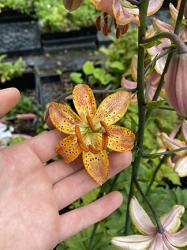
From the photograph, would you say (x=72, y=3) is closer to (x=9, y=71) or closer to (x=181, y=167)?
(x=181, y=167)

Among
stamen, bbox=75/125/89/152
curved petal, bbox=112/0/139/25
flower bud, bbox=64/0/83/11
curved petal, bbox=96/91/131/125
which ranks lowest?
stamen, bbox=75/125/89/152

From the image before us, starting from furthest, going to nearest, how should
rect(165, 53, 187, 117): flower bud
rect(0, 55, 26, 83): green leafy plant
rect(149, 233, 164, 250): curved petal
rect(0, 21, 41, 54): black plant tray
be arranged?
rect(0, 21, 41, 54): black plant tray → rect(0, 55, 26, 83): green leafy plant → rect(149, 233, 164, 250): curved petal → rect(165, 53, 187, 117): flower bud

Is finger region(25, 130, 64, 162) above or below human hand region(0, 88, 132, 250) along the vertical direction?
above

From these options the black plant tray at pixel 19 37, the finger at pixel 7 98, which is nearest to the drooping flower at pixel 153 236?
the finger at pixel 7 98

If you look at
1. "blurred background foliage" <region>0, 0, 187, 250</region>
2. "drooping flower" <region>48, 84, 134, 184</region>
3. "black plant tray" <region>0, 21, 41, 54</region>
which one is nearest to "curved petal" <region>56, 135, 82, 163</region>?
"drooping flower" <region>48, 84, 134, 184</region>

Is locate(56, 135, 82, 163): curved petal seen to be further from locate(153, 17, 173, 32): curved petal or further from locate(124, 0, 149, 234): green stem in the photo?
locate(153, 17, 173, 32): curved petal

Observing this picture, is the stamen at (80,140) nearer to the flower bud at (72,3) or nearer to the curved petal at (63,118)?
the curved petal at (63,118)

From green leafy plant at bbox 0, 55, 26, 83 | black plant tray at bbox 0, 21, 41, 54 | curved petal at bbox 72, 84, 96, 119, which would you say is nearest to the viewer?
curved petal at bbox 72, 84, 96, 119

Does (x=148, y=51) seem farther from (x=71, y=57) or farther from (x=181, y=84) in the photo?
(x=71, y=57)
